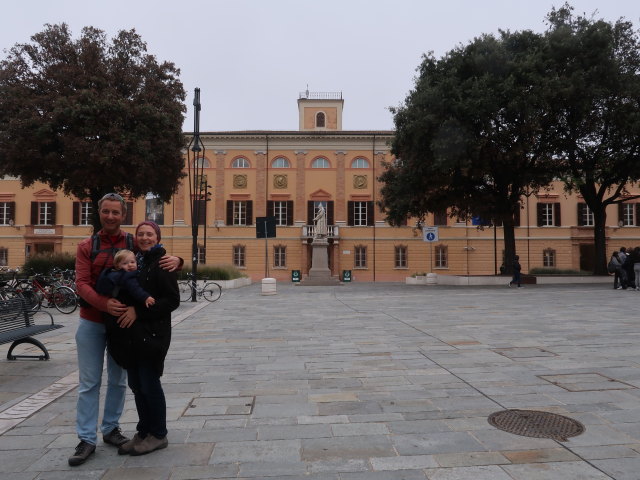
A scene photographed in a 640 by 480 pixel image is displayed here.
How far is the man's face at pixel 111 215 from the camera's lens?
3.64 metres

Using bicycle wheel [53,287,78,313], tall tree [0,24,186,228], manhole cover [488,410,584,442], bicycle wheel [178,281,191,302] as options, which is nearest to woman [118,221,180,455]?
manhole cover [488,410,584,442]

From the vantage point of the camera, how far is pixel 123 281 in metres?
3.39

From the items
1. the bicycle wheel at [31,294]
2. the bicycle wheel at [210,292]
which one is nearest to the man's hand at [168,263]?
the bicycle wheel at [31,294]

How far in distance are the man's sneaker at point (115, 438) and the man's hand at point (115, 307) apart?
0.99m

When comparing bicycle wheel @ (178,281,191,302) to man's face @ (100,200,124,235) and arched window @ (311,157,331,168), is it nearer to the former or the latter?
man's face @ (100,200,124,235)

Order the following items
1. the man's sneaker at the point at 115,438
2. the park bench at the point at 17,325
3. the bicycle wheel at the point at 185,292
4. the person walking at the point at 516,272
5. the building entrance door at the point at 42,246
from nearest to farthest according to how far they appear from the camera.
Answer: the man's sneaker at the point at 115,438, the park bench at the point at 17,325, the bicycle wheel at the point at 185,292, the person walking at the point at 516,272, the building entrance door at the point at 42,246

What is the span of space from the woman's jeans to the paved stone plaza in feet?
0.62

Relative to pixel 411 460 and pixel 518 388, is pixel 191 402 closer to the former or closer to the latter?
pixel 411 460

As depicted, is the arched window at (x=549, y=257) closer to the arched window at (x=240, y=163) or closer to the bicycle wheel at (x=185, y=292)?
the arched window at (x=240, y=163)

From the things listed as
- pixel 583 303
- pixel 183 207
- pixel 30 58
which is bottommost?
pixel 583 303

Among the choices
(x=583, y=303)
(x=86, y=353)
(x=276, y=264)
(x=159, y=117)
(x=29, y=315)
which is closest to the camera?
(x=86, y=353)

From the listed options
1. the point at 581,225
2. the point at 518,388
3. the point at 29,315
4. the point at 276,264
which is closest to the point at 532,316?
the point at 518,388

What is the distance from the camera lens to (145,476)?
322 cm

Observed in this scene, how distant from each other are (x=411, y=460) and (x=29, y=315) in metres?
5.95
